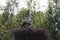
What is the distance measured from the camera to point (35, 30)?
980cm

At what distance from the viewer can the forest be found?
24.8m

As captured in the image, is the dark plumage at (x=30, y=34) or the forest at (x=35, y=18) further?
the forest at (x=35, y=18)

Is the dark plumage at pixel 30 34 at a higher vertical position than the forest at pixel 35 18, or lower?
higher

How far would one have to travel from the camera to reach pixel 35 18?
25734 mm

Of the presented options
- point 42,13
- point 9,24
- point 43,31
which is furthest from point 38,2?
point 43,31

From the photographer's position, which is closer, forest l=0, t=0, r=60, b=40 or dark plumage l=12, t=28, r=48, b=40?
dark plumage l=12, t=28, r=48, b=40

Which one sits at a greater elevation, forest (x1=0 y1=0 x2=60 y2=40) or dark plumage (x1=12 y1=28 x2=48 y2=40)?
dark plumage (x1=12 y1=28 x2=48 y2=40)

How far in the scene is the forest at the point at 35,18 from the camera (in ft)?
81.3

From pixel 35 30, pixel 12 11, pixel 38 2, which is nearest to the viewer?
pixel 35 30

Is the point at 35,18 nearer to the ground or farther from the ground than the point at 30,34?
nearer to the ground

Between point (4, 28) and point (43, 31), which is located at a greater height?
point (43, 31)

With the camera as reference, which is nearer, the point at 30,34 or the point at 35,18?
the point at 30,34

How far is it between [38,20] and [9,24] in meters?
2.84

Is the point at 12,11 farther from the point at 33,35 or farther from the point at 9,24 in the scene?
the point at 33,35
